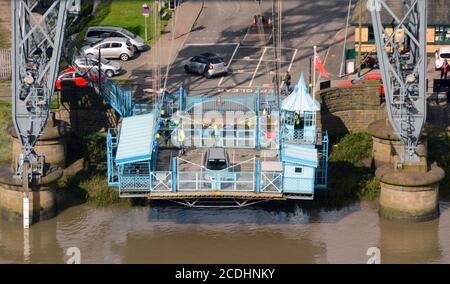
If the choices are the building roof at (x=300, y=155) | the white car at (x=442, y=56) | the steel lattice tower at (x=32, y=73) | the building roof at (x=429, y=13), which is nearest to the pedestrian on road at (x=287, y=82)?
the building roof at (x=429, y=13)

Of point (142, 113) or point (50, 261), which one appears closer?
point (50, 261)

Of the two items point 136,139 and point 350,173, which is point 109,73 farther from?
point 136,139

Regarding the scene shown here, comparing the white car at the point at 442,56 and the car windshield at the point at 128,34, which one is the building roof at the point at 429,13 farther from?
the car windshield at the point at 128,34

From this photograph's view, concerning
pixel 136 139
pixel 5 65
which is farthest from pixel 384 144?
pixel 5 65

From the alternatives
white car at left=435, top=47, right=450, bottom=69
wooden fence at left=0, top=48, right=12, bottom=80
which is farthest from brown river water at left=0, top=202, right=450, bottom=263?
wooden fence at left=0, top=48, right=12, bottom=80

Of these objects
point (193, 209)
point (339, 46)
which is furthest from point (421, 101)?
point (339, 46)

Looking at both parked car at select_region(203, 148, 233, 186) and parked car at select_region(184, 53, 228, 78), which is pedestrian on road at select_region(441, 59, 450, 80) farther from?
parked car at select_region(203, 148, 233, 186)

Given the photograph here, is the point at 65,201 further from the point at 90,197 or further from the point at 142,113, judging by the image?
the point at 142,113
